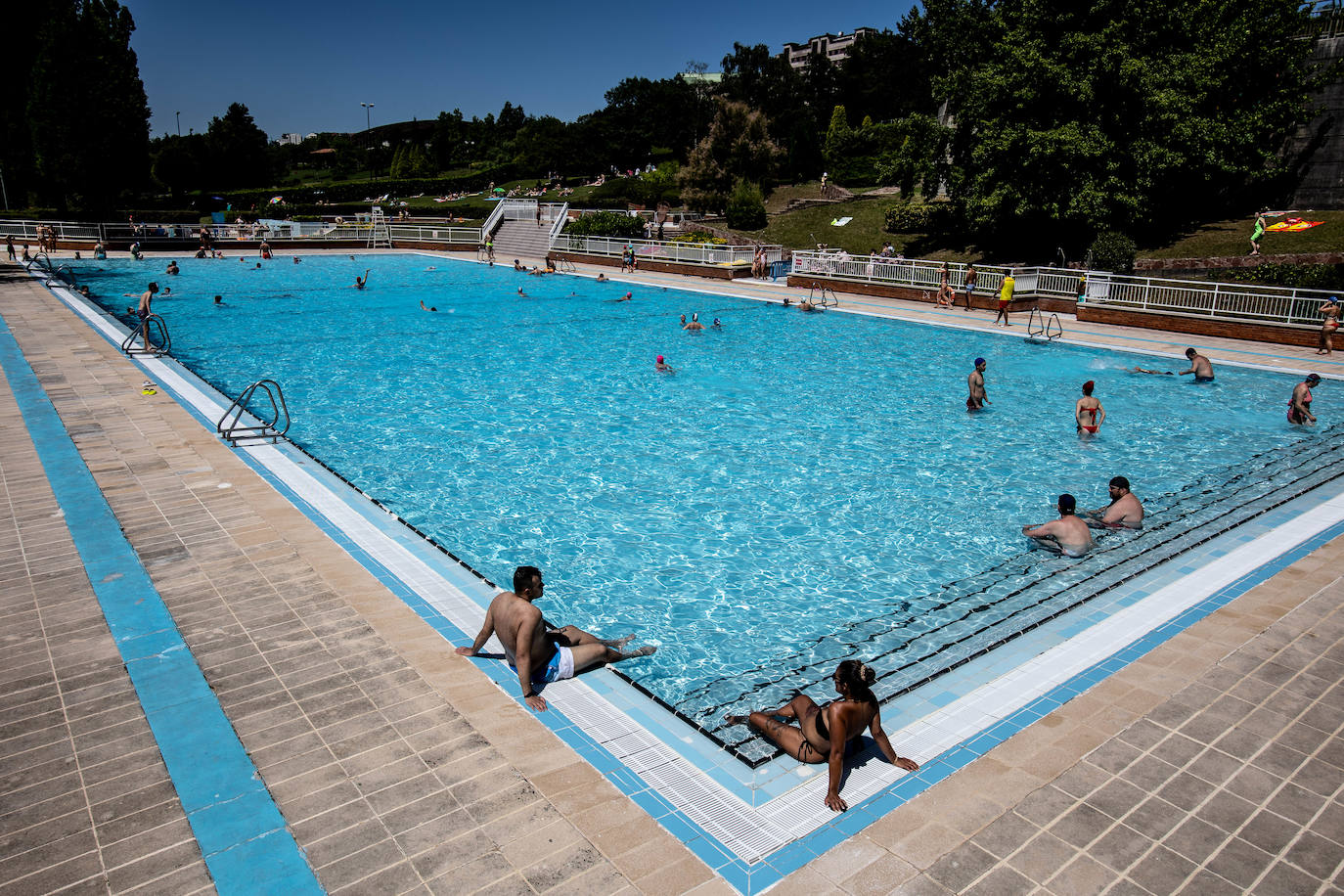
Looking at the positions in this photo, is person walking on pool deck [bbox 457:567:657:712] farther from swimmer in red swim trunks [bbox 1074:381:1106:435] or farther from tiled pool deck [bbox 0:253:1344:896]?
swimmer in red swim trunks [bbox 1074:381:1106:435]

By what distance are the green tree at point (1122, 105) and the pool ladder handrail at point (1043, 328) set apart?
21.3ft

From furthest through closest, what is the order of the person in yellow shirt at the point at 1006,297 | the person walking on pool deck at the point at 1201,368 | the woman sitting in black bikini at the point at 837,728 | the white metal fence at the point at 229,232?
the white metal fence at the point at 229,232, the person in yellow shirt at the point at 1006,297, the person walking on pool deck at the point at 1201,368, the woman sitting in black bikini at the point at 837,728

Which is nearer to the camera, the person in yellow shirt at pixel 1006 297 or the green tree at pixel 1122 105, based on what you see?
the person in yellow shirt at pixel 1006 297

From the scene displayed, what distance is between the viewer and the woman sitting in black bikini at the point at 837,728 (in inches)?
188

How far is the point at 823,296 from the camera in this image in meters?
27.7

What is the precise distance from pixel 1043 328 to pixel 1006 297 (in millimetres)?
1620

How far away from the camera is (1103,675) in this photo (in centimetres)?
618

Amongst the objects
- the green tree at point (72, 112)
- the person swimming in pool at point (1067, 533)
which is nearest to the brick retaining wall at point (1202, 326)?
the person swimming in pool at point (1067, 533)

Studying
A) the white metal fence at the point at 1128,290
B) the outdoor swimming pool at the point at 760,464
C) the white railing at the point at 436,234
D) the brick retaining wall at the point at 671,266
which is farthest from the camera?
the white railing at the point at 436,234

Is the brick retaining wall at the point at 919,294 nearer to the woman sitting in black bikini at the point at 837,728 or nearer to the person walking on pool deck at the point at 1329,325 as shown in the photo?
the person walking on pool deck at the point at 1329,325

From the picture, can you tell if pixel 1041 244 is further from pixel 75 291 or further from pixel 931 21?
pixel 75 291

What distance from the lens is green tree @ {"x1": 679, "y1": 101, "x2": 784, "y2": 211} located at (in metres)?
50.9

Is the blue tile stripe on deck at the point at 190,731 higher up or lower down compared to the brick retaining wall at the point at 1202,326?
lower down

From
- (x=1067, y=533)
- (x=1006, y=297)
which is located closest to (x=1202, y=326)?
(x=1006, y=297)
